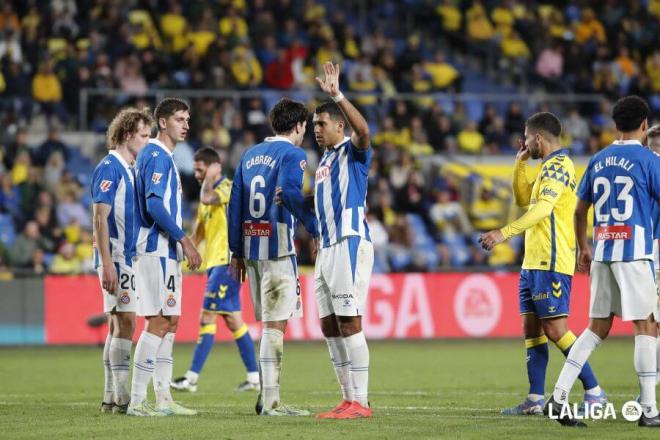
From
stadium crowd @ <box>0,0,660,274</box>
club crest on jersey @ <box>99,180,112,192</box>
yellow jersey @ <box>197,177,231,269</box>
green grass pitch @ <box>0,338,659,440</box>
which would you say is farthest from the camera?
stadium crowd @ <box>0,0,660,274</box>

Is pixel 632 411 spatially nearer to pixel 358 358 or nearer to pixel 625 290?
pixel 625 290

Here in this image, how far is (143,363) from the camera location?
9875mm

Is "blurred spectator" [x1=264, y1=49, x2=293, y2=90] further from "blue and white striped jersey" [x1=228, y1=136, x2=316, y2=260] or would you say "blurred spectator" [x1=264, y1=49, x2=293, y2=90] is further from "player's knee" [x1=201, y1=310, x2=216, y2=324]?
"blue and white striped jersey" [x1=228, y1=136, x2=316, y2=260]

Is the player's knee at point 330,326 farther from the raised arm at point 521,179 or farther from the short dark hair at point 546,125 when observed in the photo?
the short dark hair at point 546,125

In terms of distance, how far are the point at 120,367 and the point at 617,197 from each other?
456 centimetres

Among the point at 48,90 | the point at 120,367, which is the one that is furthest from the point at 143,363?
the point at 48,90

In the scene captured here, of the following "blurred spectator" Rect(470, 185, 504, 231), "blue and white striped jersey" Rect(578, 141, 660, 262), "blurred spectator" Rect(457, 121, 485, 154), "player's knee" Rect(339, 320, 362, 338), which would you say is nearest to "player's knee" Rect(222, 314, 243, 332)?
"player's knee" Rect(339, 320, 362, 338)

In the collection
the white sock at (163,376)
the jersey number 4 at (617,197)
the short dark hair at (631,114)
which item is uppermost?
the short dark hair at (631,114)

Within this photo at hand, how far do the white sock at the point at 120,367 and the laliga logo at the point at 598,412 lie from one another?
3731mm

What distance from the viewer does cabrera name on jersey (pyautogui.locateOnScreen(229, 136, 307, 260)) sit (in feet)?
32.9

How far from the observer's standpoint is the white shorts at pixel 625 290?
9156mm

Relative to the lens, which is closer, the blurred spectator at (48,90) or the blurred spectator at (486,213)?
the blurred spectator at (48,90)

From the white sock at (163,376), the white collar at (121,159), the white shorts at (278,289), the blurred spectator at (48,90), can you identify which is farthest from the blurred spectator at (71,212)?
the white shorts at (278,289)

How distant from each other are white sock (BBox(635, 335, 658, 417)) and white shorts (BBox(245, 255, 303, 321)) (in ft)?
9.40
